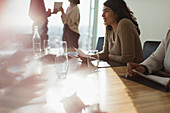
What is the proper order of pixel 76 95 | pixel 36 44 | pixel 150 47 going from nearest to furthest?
pixel 76 95 → pixel 150 47 → pixel 36 44

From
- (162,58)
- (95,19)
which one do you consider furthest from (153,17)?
(162,58)

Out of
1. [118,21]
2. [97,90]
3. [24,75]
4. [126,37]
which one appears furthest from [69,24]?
[97,90]

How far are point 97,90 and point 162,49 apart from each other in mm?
946

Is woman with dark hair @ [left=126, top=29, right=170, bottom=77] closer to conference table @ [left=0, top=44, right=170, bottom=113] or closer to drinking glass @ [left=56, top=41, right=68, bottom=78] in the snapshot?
conference table @ [left=0, top=44, right=170, bottom=113]

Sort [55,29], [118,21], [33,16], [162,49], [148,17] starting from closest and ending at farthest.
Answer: [162,49] → [118,21] → [33,16] → [148,17] → [55,29]

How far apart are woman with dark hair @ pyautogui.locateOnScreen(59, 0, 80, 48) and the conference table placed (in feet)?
9.10

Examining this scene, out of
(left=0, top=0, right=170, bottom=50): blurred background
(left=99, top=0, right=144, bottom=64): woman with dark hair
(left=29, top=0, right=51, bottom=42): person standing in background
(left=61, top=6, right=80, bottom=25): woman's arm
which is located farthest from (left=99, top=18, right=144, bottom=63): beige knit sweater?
(left=61, top=6, right=80, bottom=25): woman's arm

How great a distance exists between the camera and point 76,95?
2.79 ft

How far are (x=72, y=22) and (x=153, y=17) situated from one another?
1632 mm

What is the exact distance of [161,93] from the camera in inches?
36.9

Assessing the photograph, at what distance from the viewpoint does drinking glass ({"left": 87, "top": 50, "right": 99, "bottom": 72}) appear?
126 centimetres

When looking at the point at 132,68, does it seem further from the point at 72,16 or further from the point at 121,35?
the point at 72,16

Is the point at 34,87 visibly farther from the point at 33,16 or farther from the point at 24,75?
the point at 33,16

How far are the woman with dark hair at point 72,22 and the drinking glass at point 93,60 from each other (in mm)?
2641
